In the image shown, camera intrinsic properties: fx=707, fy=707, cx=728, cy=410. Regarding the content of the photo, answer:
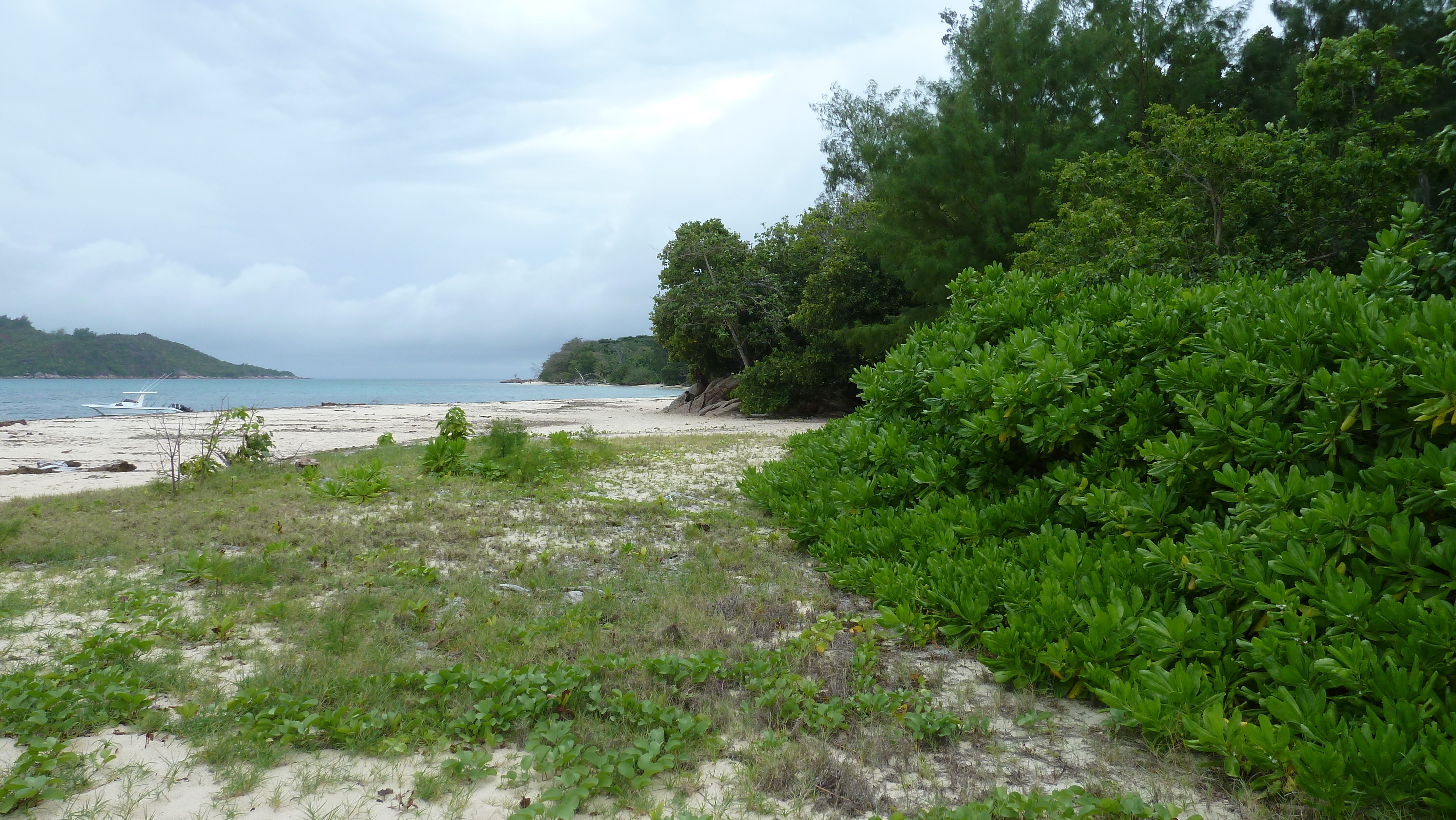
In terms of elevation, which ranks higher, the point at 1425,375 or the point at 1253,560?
the point at 1425,375

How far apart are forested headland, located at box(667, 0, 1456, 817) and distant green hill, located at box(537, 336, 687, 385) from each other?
74.9 m

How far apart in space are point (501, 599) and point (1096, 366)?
12.8 feet

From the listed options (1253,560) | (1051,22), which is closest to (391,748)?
(1253,560)

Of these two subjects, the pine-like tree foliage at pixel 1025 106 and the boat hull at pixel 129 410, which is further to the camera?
the boat hull at pixel 129 410

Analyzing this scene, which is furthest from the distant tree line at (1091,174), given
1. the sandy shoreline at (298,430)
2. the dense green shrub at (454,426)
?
the dense green shrub at (454,426)

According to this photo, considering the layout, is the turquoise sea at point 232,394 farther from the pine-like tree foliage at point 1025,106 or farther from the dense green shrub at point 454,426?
the pine-like tree foliage at point 1025,106

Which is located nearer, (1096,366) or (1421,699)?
(1421,699)

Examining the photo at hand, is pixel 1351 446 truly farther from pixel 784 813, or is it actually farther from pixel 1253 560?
pixel 784 813

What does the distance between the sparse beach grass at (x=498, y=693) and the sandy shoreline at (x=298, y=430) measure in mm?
5674

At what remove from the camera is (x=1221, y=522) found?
3.44 metres

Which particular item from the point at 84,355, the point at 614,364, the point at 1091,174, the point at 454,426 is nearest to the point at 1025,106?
the point at 1091,174

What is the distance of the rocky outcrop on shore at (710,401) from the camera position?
25.7m

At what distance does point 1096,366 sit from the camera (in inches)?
169

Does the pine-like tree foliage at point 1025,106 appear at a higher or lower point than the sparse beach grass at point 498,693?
higher
